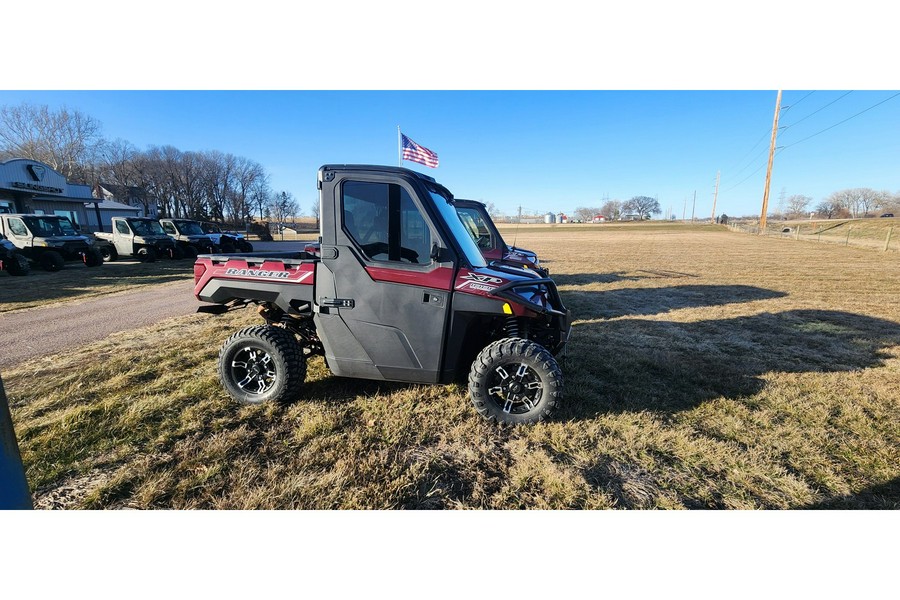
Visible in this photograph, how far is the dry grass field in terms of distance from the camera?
2395 mm

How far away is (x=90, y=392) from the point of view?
12.0 ft

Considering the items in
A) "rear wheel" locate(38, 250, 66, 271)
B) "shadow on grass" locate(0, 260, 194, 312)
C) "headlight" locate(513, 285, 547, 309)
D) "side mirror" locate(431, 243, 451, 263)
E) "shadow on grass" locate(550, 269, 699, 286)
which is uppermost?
"side mirror" locate(431, 243, 451, 263)

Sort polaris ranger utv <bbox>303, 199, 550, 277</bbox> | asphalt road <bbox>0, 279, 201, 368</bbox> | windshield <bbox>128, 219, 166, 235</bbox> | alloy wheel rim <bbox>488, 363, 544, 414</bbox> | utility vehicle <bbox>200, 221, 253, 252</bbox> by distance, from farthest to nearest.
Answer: utility vehicle <bbox>200, 221, 253, 252</bbox> → windshield <bbox>128, 219, 166, 235</bbox> → polaris ranger utv <bbox>303, 199, 550, 277</bbox> → asphalt road <bbox>0, 279, 201, 368</bbox> → alloy wheel rim <bbox>488, 363, 544, 414</bbox>

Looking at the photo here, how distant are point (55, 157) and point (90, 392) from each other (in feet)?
188

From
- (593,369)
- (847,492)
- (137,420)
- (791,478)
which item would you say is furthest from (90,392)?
(847,492)

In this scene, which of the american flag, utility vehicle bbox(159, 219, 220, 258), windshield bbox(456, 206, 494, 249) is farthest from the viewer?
utility vehicle bbox(159, 219, 220, 258)

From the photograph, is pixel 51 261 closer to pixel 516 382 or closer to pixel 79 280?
pixel 79 280

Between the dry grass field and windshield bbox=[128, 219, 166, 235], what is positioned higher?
windshield bbox=[128, 219, 166, 235]

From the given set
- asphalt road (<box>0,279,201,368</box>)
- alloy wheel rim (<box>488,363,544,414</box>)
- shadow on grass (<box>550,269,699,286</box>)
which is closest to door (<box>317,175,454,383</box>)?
alloy wheel rim (<box>488,363,544,414</box>)

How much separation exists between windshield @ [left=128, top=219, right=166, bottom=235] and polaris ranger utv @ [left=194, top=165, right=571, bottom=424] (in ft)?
60.8

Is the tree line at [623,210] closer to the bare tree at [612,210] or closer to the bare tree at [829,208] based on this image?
the bare tree at [612,210]

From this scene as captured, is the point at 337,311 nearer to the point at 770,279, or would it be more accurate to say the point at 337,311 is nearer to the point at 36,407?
the point at 36,407

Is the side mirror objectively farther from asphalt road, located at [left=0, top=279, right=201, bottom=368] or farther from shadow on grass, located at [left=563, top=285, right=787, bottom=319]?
asphalt road, located at [left=0, top=279, right=201, bottom=368]

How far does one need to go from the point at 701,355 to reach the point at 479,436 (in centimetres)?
363
